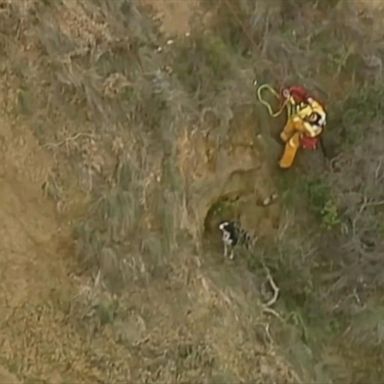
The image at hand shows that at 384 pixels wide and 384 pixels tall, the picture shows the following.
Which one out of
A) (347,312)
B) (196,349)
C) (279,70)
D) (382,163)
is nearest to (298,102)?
(279,70)

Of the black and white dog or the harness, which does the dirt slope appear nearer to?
the black and white dog

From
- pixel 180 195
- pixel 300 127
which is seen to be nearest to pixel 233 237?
pixel 180 195

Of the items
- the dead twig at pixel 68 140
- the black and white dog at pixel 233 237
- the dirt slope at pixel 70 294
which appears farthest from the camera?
the black and white dog at pixel 233 237

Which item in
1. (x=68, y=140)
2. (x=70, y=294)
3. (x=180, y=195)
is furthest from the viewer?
(x=180, y=195)

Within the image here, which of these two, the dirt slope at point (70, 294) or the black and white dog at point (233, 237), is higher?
the dirt slope at point (70, 294)

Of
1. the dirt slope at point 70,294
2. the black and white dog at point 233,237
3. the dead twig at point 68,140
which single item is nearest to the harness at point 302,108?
the black and white dog at point 233,237

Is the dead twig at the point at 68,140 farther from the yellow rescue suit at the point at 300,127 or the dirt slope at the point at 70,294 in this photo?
the yellow rescue suit at the point at 300,127

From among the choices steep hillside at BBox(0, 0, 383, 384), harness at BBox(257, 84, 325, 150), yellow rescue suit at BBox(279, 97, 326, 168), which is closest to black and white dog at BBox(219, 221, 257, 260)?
steep hillside at BBox(0, 0, 383, 384)

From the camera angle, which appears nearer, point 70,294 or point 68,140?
point 70,294

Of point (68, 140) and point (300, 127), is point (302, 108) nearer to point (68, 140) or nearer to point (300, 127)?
point (300, 127)
